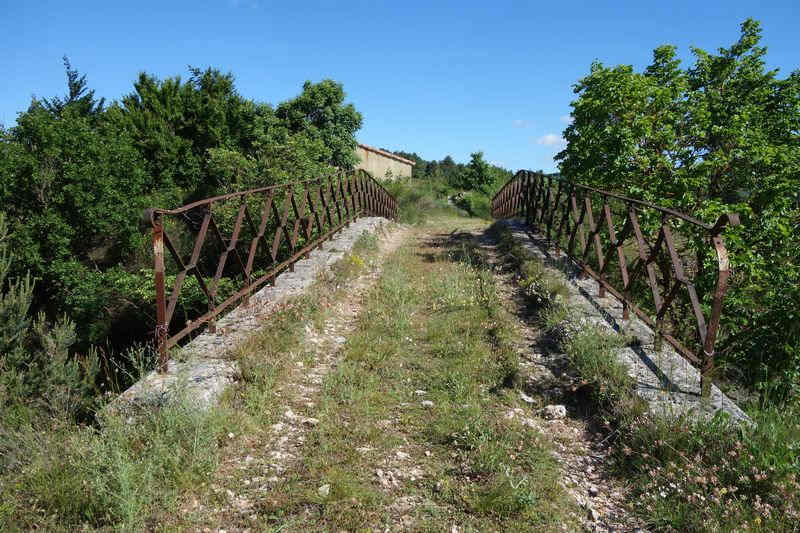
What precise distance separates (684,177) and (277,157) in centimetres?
986

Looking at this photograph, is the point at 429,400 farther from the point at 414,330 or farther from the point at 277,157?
the point at 277,157

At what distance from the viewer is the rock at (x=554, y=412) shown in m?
3.31

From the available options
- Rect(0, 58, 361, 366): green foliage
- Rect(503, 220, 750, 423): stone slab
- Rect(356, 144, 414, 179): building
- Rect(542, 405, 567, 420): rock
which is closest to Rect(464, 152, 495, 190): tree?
Rect(356, 144, 414, 179): building

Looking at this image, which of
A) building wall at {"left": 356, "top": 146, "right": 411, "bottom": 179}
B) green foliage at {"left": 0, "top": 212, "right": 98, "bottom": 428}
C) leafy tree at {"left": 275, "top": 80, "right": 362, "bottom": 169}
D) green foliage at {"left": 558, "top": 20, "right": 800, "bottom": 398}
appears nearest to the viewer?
green foliage at {"left": 0, "top": 212, "right": 98, "bottom": 428}

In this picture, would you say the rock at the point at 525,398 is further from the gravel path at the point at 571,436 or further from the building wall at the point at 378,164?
the building wall at the point at 378,164

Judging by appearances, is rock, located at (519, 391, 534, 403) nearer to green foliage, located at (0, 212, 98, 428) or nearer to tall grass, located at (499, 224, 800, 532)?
tall grass, located at (499, 224, 800, 532)

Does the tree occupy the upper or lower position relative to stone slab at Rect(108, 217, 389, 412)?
upper

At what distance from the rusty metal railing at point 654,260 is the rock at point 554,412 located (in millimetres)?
921

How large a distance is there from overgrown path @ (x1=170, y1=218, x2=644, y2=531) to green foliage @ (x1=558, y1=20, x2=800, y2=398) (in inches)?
141

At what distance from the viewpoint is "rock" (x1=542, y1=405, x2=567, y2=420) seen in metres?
3.31

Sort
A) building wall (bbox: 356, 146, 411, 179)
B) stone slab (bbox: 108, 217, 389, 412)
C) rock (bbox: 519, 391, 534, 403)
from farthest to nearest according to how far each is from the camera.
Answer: building wall (bbox: 356, 146, 411, 179) < rock (bbox: 519, 391, 534, 403) < stone slab (bbox: 108, 217, 389, 412)

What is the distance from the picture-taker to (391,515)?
2.33 m

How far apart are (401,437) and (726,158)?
804 centimetres

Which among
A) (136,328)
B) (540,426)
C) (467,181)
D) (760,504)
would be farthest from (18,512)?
(467,181)
